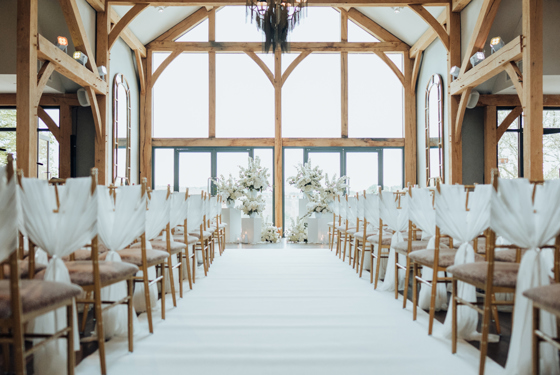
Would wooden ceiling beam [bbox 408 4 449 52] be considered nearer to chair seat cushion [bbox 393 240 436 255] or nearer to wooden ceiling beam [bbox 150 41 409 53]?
wooden ceiling beam [bbox 150 41 409 53]

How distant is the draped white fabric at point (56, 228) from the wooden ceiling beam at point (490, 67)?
5484 mm

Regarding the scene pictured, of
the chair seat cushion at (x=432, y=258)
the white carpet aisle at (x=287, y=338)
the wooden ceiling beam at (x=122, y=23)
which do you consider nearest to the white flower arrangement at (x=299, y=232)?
the white carpet aisle at (x=287, y=338)

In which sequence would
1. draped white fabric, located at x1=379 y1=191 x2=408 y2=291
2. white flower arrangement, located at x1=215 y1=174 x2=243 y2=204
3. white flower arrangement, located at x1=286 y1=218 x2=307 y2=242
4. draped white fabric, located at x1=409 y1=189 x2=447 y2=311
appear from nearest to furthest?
draped white fabric, located at x1=409 y1=189 x2=447 y2=311, draped white fabric, located at x1=379 y1=191 x2=408 y2=291, white flower arrangement, located at x1=215 y1=174 x2=243 y2=204, white flower arrangement, located at x1=286 y1=218 x2=307 y2=242

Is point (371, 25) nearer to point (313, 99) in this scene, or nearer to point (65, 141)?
point (313, 99)

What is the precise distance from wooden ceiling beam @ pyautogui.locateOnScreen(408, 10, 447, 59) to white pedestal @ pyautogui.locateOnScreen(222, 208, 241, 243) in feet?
18.0

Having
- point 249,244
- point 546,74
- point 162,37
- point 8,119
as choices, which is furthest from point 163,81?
point 546,74

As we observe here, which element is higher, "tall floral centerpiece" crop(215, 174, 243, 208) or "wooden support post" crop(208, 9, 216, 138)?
"wooden support post" crop(208, 9, 216, 138)

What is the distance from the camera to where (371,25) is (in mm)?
10055

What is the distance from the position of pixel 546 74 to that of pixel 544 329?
5.85 metres

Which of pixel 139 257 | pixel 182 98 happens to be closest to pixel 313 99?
pixel 182 98

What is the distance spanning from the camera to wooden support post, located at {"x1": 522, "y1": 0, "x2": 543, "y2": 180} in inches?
195

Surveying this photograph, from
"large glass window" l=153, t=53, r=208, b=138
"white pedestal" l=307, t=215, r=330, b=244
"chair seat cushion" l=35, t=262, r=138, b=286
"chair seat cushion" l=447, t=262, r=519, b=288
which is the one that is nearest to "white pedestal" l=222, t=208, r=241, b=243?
"white pedestal" l=307, t=215, r=330, b=244

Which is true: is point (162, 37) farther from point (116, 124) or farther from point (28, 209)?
point (28, 209)

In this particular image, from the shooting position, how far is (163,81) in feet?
33.2
